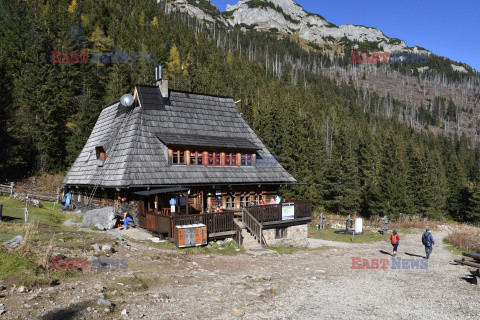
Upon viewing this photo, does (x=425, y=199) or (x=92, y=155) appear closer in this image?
(x=92, y=155)

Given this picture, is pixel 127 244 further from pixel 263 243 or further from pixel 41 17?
pixel 41 17

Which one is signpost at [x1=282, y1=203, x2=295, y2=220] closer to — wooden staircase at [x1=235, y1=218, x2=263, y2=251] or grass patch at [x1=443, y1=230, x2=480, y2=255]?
wooden staircase at [x1=235, y1=218, x2=263, y2=251]

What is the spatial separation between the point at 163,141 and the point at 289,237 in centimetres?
1144

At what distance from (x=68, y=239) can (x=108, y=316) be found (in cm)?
775

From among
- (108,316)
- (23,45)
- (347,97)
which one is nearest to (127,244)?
(108,316)

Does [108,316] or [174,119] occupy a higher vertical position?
[174,119]

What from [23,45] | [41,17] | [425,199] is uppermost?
[41,17]

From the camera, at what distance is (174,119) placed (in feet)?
80.5

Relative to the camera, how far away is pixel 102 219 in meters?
19.8

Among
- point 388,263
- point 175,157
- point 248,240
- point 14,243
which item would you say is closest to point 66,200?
point 175,157

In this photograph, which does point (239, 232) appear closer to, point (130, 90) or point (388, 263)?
point (388, 263)

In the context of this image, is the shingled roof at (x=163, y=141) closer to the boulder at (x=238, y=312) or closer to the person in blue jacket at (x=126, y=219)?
the person in blue jacket at (x=126, y=219)

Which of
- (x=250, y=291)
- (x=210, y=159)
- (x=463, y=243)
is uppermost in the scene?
(x=210, y=159)

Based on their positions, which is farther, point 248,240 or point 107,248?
point 248,240
